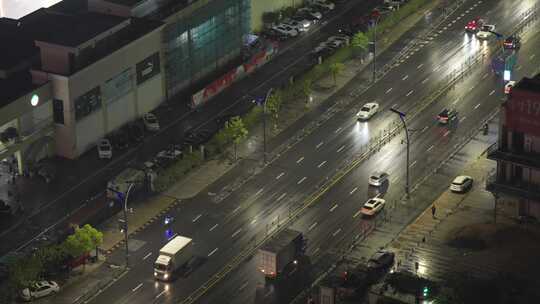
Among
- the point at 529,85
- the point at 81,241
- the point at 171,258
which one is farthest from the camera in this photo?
the point at 529,85

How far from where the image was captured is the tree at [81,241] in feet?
557

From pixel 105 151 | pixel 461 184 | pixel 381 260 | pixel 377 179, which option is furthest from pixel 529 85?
pixel 105 151

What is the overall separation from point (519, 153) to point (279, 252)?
3317 centimetres

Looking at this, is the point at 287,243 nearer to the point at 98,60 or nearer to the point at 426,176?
the point at 426,176

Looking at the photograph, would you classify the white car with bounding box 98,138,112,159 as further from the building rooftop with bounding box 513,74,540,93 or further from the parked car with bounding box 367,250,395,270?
the building rooftop with bounding box 513,74,540,93

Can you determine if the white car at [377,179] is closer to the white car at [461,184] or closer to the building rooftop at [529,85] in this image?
the white car at [461,184]

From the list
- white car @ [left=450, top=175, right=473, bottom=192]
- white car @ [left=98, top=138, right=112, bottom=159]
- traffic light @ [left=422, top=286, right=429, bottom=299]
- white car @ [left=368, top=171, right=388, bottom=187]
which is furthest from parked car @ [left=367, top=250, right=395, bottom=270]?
white car @ [left=98, top=138, right=112, bottom=159]

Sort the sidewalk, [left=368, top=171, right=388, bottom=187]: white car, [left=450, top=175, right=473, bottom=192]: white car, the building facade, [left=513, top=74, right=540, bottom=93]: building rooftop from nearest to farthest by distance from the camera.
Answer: the sidewalk < [left=513, top=74, right=540, bottom=93]: building rooftop < the building facade < [left=450, top=175, right=473, bottom=192]: white car < [left=368, top=171, right=388, bottom=187]: white car

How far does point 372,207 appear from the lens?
182 metres

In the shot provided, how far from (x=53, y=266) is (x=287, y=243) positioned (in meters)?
27.5

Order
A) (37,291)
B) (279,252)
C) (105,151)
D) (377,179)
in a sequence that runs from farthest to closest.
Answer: (105,151), (377,179), (279,252), (37,291)

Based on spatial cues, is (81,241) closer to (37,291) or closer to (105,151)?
(37,291)

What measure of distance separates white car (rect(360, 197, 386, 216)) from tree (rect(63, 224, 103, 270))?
33875mm

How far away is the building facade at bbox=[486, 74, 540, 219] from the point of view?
574 ft
